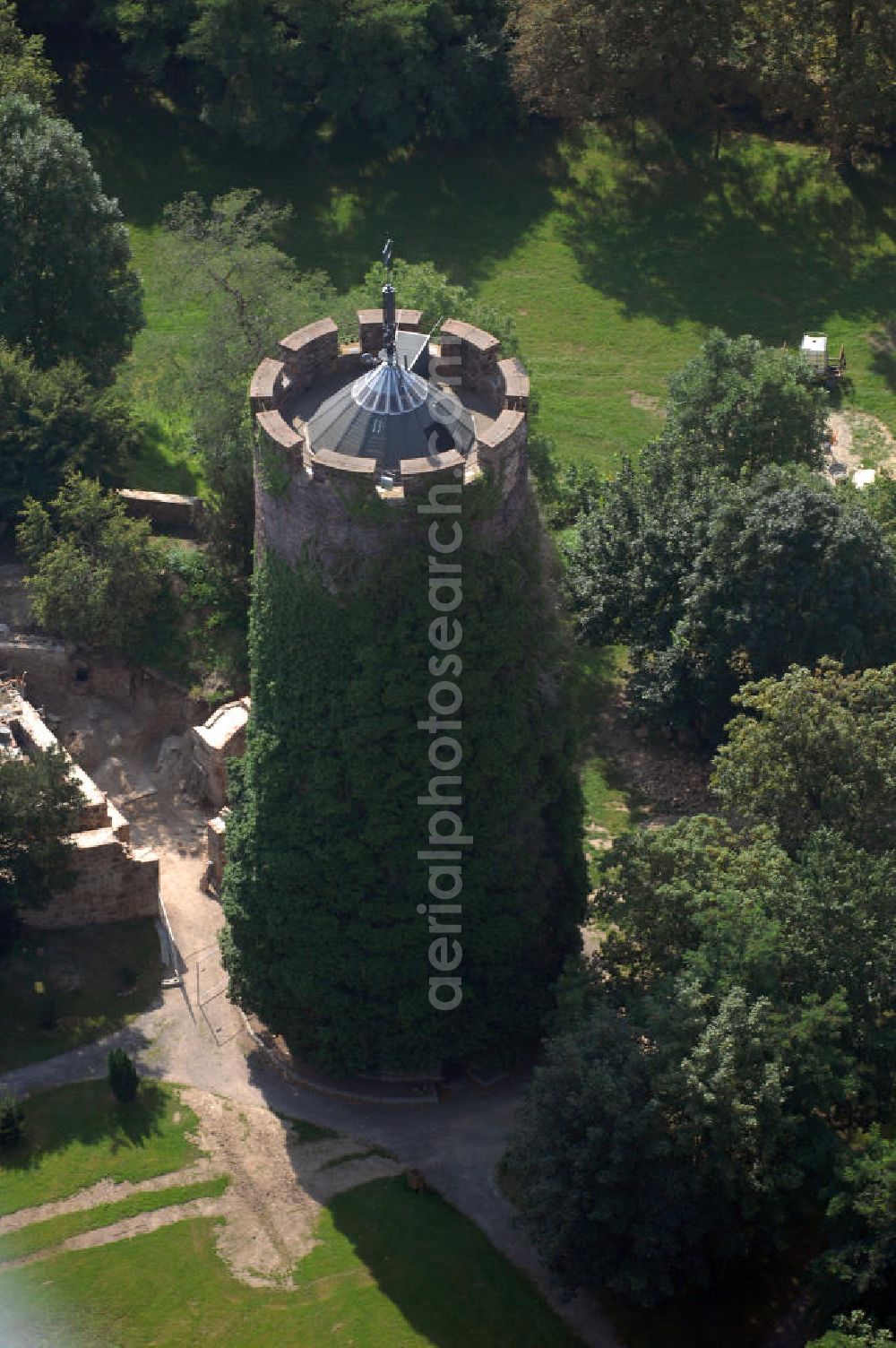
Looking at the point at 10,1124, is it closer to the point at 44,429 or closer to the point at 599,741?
the point at 599,741

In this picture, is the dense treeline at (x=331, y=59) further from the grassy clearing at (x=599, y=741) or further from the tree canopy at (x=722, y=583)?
the grassy clearing at (x=599, y=741)

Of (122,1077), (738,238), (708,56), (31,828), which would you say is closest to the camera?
(122,1077)

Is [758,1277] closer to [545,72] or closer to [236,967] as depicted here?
[236,967]

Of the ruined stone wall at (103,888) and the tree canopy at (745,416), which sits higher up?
the tree canopy at (745,416)

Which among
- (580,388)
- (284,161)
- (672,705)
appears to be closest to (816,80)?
(580,388)

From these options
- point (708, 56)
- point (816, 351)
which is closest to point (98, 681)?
point (816, 351)

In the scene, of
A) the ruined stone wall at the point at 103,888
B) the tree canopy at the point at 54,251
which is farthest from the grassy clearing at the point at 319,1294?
the tree canopy at the point at 54,251

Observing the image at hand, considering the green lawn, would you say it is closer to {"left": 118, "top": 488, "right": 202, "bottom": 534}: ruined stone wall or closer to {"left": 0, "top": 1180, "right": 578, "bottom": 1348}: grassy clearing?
{"left": 118, "top": 488, "right": 202, "bottom": 534}: ruined stone wall
